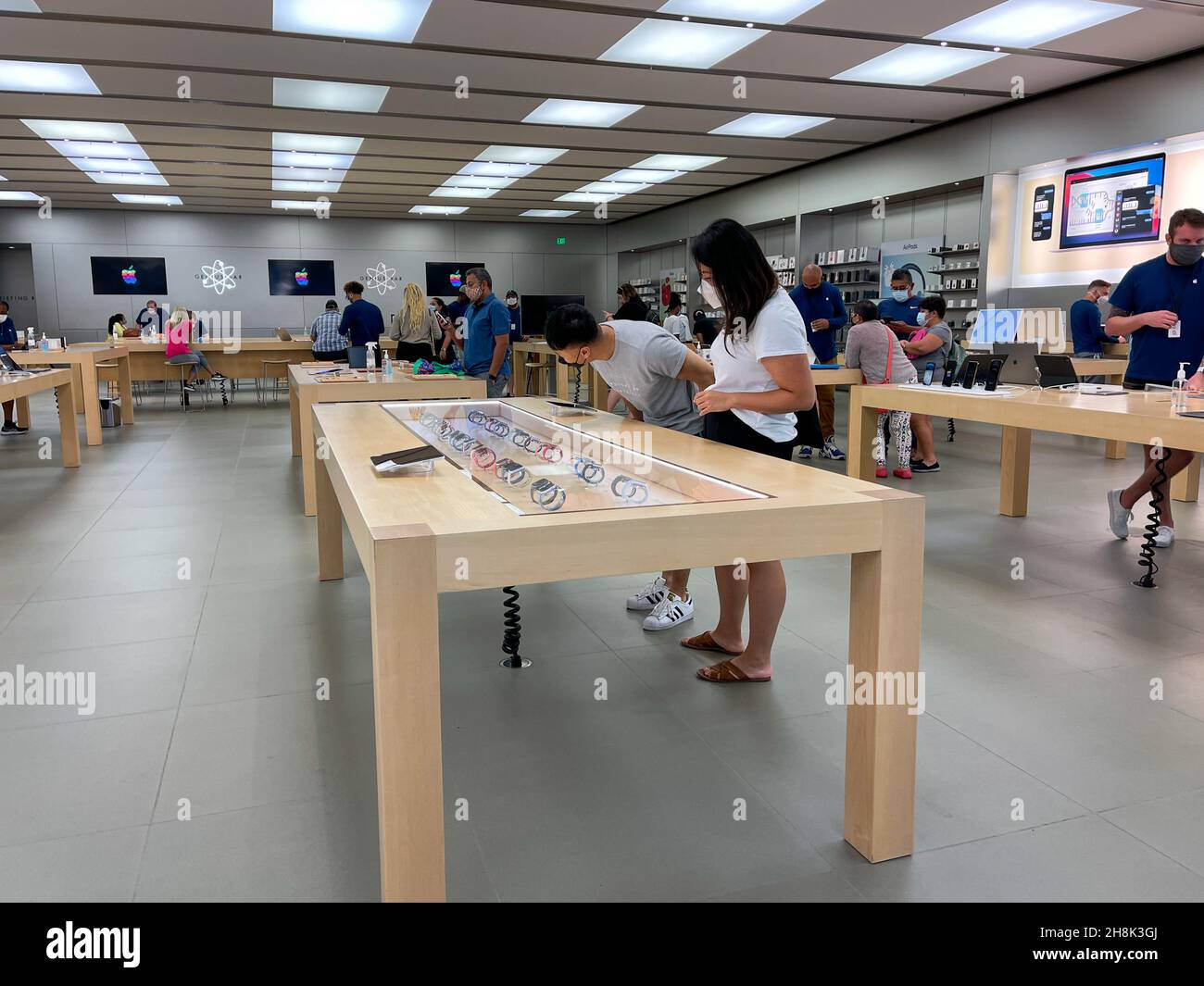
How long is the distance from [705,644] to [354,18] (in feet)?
19.8

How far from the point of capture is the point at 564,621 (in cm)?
339

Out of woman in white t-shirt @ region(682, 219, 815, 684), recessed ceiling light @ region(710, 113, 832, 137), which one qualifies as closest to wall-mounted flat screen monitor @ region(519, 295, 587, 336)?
recessed ceiling light @ region(710, 113, 832, 137)

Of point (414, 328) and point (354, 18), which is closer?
point (354, 18)

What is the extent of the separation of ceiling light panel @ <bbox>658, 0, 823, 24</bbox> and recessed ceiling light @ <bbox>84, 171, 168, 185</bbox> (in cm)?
981

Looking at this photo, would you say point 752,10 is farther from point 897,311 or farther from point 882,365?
point 897,311

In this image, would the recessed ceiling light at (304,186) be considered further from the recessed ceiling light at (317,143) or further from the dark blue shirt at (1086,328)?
the dark blue shirt at (1086,328)

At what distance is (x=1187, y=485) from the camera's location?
5359mm

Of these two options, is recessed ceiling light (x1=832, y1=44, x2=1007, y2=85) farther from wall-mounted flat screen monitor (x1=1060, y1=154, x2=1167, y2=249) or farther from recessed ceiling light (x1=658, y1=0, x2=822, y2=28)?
wall-mounted flat screen monitor (x1=1060, y1=154, x2=1167, y2=249)

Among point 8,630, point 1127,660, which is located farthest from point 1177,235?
point 8,630

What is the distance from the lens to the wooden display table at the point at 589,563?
1521 mm

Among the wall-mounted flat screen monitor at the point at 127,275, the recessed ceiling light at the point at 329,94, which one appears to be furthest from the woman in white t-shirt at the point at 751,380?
the wall-mounted flat screen monitor at the point at 127,275

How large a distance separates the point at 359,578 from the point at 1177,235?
13.3 ft

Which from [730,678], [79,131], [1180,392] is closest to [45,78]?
[79,131]

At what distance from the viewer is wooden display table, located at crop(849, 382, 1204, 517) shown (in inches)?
126
